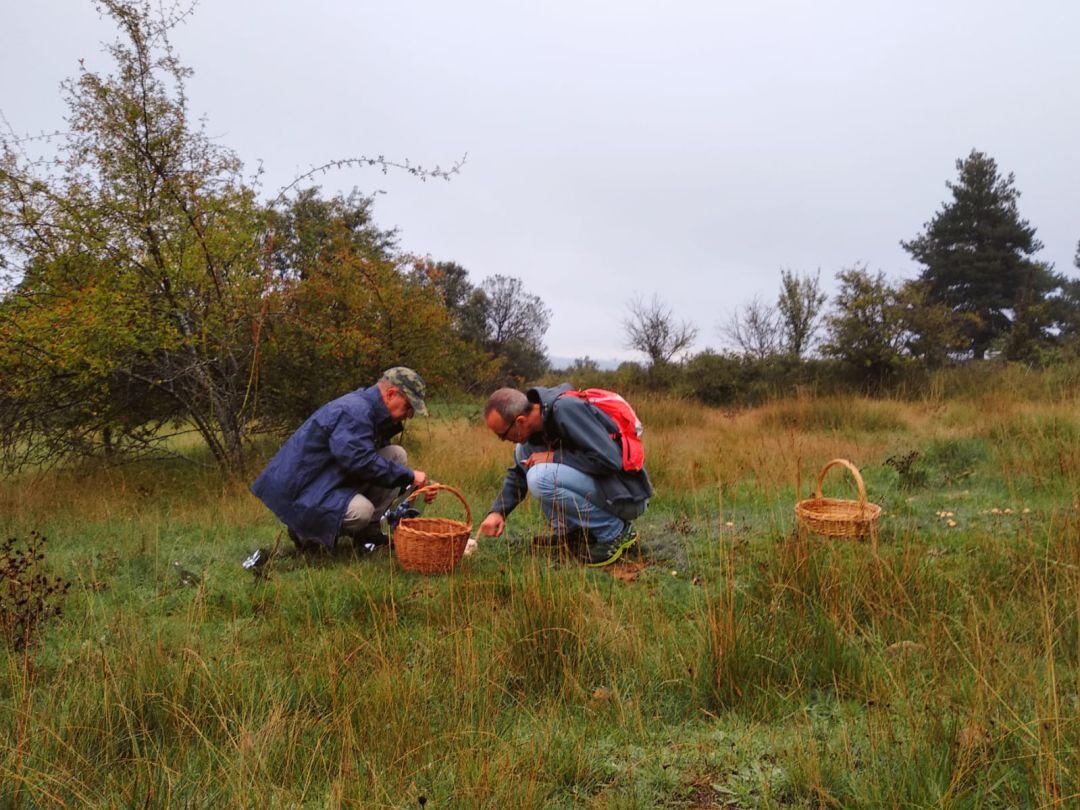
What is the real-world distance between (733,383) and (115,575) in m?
15.3

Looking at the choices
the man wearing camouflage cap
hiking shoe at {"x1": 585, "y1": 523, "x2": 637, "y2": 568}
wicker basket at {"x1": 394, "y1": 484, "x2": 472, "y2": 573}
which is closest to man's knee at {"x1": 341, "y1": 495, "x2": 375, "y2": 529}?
the man wearing camouflage cap

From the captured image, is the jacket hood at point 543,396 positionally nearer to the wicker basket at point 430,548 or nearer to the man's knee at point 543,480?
the man's knee at point 543,480

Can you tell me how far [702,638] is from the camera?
8.48ft

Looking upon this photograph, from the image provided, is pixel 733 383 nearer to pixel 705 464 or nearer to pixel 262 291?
pixel 705 464

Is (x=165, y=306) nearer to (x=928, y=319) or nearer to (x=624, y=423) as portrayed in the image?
(x=624, y=423)

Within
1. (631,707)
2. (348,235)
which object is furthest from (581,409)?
(348,235)

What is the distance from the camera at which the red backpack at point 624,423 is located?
13.9ft

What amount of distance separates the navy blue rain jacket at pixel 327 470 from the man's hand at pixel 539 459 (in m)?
0.75

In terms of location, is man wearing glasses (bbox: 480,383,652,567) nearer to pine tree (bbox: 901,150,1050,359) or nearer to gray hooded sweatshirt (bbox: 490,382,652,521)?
gray hooded sweatshirt (bbox: 490,382,652,521)

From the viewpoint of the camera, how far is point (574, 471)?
169 inches

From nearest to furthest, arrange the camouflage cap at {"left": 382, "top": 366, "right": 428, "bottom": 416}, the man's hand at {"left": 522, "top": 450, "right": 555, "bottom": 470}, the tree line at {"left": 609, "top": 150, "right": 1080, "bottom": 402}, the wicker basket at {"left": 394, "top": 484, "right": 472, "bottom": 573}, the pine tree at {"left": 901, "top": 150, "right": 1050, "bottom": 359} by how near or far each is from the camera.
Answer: the wicker basket at {"left": 394, "top": 484, "right": 472, "bottom": 573}, the man's hand at {"left": 522, "top": 450, "right": 555, "bottom": 470}, the camouflage cap at {"left": 382, "top": 366, "right": 428, "bottom": 416}, the tree line at {"left": 609, "top": 150, "right": 1080, "bottom": 402}, the pine tree at {"left": 901, "top": 150, "right": 1050, "bottom": 359}

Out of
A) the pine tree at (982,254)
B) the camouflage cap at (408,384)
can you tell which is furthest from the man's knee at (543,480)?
the pine tree at (982,254)

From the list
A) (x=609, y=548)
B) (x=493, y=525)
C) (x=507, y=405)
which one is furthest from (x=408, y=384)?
(x=609, y=548)

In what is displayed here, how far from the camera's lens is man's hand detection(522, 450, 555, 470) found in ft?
14.2
